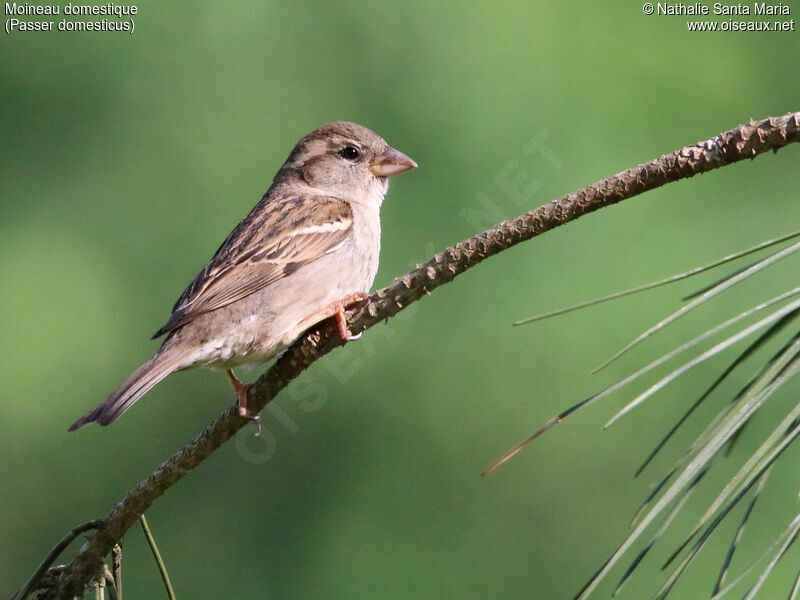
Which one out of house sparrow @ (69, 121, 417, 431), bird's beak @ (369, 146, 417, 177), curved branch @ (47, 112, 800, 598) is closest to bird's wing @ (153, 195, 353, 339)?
house sparrow @ (69, 121, 417, 431)

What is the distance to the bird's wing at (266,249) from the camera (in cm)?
388

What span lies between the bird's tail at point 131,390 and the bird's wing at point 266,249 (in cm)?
18

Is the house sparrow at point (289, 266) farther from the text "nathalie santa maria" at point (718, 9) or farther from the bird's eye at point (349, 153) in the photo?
the text "nathalie santa maria" at point (718, 9)

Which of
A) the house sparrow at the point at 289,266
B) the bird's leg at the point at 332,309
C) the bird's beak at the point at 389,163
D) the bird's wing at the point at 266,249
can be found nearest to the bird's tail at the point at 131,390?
the house sparrow at the point at 289,266

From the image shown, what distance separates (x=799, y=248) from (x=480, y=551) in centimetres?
394

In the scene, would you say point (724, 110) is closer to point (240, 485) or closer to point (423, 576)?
point (423, 576)

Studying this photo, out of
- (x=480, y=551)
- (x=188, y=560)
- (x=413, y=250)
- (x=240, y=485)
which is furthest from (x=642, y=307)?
(x=188, y=560)

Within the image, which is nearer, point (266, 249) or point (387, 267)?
point (266, 249)

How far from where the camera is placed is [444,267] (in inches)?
78.0

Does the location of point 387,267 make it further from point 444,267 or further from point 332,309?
point 444,267

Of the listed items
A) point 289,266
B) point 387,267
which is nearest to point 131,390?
point 289,266

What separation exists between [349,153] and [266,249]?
32.9 inches

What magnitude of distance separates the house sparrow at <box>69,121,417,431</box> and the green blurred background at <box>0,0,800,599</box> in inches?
13.3

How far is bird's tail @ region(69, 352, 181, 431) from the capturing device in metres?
2.96
